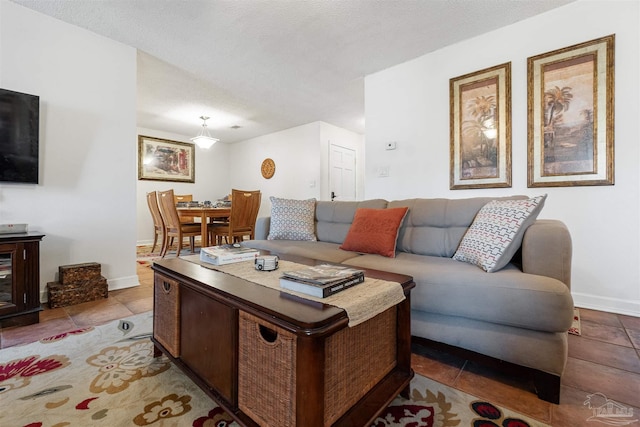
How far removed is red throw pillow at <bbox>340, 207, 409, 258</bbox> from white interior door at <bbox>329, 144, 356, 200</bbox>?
11.1ft

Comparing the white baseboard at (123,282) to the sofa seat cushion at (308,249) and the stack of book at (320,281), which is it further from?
the stack of book at (320,281)

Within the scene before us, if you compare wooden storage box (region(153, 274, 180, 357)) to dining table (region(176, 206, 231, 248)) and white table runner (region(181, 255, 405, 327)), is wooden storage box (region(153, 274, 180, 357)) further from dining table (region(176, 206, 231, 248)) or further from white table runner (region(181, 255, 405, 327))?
dining table (region(176, 206, 231, 248))

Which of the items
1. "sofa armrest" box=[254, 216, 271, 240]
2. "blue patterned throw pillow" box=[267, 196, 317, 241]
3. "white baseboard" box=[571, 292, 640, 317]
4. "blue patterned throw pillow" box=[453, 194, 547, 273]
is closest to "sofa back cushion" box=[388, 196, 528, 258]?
"blue patterned throw pillow" box=[453, 194, 547, 273]

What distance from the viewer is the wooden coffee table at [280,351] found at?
734 millimetres

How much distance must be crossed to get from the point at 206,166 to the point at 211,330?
19.9 ft

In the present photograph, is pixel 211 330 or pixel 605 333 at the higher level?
pixel 211 330

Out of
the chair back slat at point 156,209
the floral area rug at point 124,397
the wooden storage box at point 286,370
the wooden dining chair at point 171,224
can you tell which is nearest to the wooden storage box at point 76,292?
the floral area rug at point 124,397

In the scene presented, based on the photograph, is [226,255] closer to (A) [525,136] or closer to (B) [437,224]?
(B) [437,224]

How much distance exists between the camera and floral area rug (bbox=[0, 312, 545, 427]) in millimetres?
1019

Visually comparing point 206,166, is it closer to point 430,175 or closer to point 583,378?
point 430,175

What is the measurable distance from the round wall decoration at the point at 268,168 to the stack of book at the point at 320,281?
17.0 feet

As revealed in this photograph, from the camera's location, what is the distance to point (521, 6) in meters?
2.23

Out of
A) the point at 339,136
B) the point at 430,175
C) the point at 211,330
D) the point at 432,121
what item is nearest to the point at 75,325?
the point at 211,330

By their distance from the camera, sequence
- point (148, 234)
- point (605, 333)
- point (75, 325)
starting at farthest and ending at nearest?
point (148, 234) < point (75, 325) < point (605, 333)
